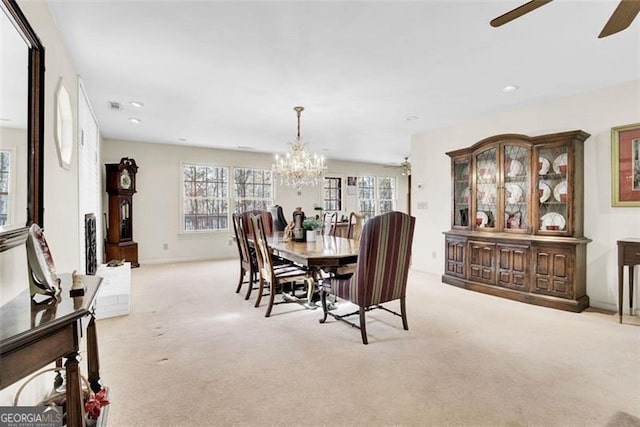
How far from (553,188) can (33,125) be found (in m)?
4.70

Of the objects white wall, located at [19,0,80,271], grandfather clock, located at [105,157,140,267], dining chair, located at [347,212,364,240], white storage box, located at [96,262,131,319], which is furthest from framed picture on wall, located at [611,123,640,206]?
grandfather clock, located at [105,157,140,267]

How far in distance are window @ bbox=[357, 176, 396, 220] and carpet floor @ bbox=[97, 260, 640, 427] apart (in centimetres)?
615

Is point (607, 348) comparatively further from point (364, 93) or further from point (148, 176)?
point (148, 176)

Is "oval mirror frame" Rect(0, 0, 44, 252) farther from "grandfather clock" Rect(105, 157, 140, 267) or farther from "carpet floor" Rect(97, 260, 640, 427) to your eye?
"grandfather clock" Rect(105, 157, 140, 267)

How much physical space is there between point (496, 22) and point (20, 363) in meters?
2.34

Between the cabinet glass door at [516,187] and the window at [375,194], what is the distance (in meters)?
5.36

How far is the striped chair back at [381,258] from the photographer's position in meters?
2.56

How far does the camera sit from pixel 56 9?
6.91 ft

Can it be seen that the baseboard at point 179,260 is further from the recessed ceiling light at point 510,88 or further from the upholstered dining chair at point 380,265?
the recessed ceiling light at point 510,88

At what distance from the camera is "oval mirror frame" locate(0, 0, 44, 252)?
4.67 feet

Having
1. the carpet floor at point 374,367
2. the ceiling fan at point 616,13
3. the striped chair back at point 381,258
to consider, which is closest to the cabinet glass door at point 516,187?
the carpet floor at point 374,367

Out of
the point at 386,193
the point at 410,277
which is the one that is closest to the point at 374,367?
the point at 410,277

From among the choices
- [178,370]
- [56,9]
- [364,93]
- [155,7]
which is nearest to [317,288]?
[178,370]

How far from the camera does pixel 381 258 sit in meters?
2.65
